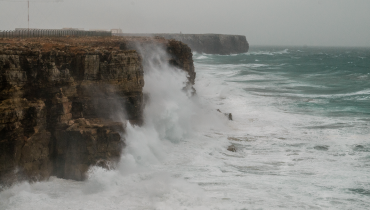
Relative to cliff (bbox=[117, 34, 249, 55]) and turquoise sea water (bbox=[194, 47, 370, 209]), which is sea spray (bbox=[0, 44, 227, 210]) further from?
cliff (bbox=[117, 34, 249, 55])

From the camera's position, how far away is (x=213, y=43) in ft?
406

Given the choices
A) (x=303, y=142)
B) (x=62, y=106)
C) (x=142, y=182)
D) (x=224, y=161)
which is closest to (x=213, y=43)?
(x=303, y=142)

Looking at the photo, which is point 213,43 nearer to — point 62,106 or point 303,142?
point 303,142

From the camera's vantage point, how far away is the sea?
1302 centimetres

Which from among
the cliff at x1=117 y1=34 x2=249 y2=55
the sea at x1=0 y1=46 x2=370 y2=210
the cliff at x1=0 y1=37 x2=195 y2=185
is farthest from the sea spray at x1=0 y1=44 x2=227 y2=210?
the cliff at x1=117 y1=34 x2=249 y2=55

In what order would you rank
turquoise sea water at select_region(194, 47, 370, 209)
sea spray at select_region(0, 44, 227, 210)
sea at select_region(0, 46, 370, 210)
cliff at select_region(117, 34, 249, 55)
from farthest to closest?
cliff at select_region(117, 34, 249, 55), turquoise sea water at select_region(194, 47, 370, 209), sea at select_region(0, 46, 370, 210), sea spray at select_region(0, 44, 227, 210)

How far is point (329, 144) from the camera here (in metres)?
20.8

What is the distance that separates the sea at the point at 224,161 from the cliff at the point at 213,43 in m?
85.8

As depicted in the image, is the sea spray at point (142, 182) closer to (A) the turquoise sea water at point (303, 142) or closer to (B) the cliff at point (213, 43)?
(A) the turquoise sea water at point (303, 142)

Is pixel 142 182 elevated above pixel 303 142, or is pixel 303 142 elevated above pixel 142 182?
pixel 303 142

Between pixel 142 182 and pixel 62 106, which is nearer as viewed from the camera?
pixel 62 106

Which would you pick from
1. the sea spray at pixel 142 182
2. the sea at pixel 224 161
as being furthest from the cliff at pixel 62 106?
the sea at pixel 224 161

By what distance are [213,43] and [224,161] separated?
108875 mm

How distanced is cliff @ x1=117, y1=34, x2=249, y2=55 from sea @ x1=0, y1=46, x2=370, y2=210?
85842mm
